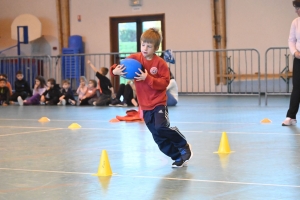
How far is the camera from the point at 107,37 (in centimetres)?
2058

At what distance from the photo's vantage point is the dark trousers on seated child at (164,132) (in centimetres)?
518

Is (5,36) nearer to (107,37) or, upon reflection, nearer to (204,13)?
(107,37)

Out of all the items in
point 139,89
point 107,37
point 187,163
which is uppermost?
point 107,37

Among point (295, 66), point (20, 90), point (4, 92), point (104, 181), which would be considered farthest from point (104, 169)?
point (20, 90)

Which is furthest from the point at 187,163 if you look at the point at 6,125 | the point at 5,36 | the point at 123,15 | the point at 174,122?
the point at 5,36

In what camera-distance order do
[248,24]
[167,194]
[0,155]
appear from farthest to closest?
1. [248,24]
2. [0,155]
3. [167,194]

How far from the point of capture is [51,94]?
49.8 feet

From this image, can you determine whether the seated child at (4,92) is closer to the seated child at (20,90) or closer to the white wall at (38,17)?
the seated child at (20,90)

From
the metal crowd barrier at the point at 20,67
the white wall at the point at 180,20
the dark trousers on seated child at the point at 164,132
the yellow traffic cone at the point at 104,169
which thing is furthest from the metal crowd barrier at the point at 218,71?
the yellow traffic cone at the point at 104,169

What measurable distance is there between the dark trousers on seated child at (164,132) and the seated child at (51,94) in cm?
1007

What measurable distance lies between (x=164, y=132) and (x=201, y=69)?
551 inches

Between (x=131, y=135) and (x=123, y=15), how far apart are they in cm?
1309

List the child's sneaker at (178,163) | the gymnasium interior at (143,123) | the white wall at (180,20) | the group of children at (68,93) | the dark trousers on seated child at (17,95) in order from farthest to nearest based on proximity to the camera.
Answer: the white wall at (180,20) < the dark trousers on seated child at (17,95) < the group of children at (68,93) < the child's sneaker at (178,163) < the gymnasium interior at (143,123)

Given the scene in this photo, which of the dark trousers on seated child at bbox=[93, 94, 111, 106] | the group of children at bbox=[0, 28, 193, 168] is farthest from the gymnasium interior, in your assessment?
the dark trousers on seated child at bbox=[93, 94, 111, 106]
